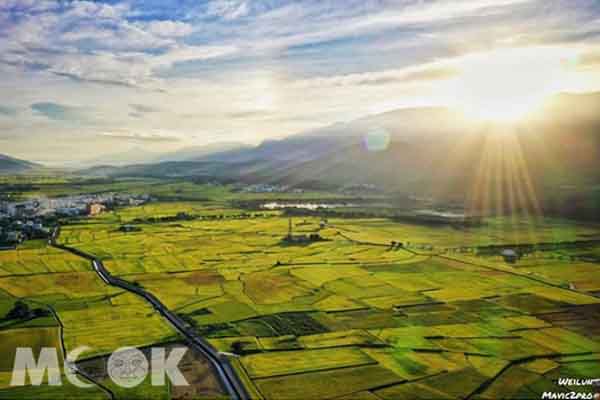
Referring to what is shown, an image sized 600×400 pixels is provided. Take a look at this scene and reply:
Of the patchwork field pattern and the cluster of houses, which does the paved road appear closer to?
the patchwork field pattern

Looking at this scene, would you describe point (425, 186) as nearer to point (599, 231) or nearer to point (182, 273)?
point (599, 231)

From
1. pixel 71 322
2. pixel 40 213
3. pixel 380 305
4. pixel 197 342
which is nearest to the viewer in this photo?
pixel 197 342

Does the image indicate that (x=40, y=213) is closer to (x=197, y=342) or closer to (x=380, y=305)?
(x=197, y=342)

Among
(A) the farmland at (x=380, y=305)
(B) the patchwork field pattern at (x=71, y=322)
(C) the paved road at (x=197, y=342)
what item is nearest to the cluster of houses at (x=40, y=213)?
(A) the farmland at (x=380, y=305)

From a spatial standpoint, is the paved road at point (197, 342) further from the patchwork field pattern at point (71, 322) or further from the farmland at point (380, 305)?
the patchwork field pattern at point (71, 322)

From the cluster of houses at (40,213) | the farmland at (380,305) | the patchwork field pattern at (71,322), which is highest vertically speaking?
the cluster of houses at (40,213)

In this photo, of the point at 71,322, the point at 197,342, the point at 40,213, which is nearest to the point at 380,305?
the point at 197,342

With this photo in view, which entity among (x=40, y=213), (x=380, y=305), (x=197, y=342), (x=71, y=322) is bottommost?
(x=380, y=305)
